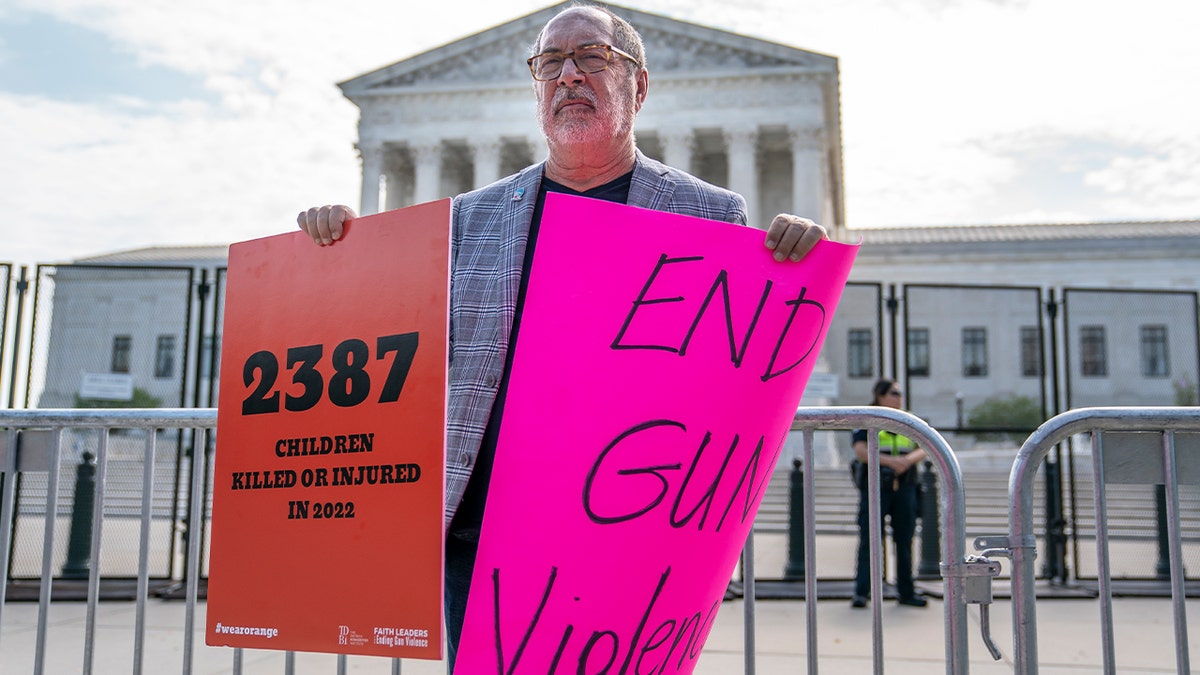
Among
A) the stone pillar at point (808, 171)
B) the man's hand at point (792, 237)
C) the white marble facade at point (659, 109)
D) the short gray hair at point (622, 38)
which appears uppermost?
the white marble facade at point (659, 109)

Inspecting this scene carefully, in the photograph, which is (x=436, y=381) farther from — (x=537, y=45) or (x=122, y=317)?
(x=122, y=317)

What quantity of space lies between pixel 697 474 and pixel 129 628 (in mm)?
5809

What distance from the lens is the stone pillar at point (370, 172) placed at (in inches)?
1757

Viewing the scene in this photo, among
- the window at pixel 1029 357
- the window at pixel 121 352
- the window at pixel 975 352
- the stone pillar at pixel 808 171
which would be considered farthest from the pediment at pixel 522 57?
the window at pixel 121 352

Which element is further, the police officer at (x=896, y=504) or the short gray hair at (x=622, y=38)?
the police officer at (x=896, y=504)

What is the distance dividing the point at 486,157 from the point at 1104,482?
43.5 meters

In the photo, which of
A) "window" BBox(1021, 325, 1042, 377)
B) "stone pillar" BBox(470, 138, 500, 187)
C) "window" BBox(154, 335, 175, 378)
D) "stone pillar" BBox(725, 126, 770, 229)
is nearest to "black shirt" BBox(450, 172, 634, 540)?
"window" BBox(154, 335, 175, 378)

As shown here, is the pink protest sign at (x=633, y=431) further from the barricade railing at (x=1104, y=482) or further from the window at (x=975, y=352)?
the window at (x=975, y=352)

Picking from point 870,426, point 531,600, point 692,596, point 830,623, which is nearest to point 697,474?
point 692,596

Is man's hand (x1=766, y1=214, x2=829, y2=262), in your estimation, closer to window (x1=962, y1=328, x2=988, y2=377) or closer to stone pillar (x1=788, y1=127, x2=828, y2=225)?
window (x1=962, y1=328, x2=988, y2=377)

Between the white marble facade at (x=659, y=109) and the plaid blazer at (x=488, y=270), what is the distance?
133 ft

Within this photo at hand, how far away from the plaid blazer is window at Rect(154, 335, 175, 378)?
775cm

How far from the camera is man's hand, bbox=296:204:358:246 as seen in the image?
184 cm

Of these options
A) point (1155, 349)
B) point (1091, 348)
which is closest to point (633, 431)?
point (1091, 348)
